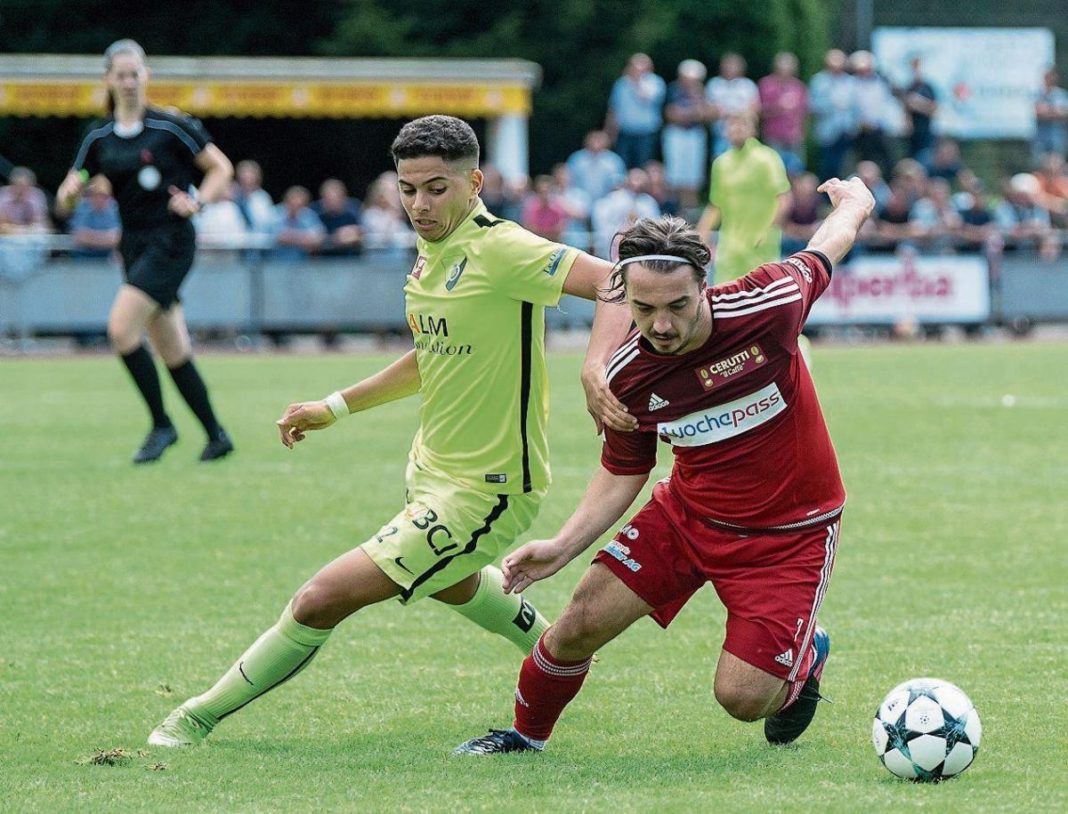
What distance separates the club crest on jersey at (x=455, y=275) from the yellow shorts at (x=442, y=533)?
561mm

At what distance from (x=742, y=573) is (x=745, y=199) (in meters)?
10.3

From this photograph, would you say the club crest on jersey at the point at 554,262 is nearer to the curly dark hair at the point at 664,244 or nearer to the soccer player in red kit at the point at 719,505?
the soccer player in red kit at the point at 719,505

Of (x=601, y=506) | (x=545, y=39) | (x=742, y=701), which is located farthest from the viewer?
(x=545, y=39)

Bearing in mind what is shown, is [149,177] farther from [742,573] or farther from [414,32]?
[414,32]

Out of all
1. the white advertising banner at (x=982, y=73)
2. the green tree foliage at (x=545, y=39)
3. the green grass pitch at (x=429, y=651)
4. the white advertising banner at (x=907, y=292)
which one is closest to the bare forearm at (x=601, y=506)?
the green grass pitch at (x=429, y=651)

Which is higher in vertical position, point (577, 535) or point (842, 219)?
point (842, 219)

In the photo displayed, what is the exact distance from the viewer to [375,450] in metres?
12.2

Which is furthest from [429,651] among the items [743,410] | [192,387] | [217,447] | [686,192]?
[686,192]

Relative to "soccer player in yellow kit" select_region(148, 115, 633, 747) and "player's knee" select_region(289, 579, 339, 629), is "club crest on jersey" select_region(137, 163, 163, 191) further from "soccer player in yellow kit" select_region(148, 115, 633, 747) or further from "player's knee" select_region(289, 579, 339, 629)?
"player's knee" select_region(289, 579, 339, 629)

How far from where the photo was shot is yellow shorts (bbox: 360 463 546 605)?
523cm

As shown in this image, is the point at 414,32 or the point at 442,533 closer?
the point at 442,533

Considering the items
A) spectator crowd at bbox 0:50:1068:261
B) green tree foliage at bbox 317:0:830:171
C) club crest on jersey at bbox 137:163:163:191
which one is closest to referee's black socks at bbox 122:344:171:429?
club crest on jersey at bbox 137:163:163:191

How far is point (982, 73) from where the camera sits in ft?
129

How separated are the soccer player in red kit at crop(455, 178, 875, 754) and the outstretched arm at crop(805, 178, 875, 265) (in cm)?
1
